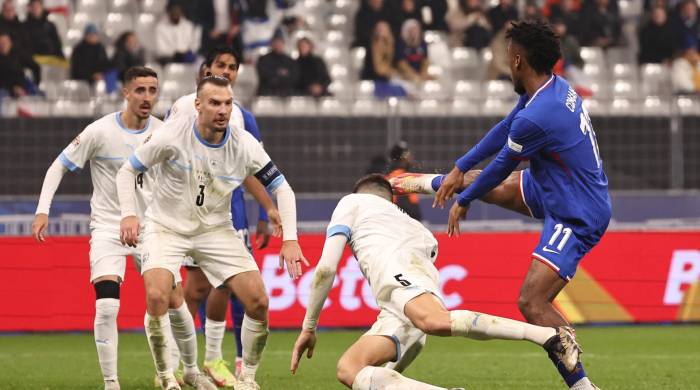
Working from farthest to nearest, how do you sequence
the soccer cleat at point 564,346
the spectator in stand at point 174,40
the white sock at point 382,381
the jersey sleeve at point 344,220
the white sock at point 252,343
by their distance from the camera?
the spectator in stand at point 174,40, the white sock at point 252,343, the jersey sleeve at point 344,220, the white sock at point 382,381, the soccer cleat at point 564,346

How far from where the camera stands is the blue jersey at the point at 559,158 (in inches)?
302

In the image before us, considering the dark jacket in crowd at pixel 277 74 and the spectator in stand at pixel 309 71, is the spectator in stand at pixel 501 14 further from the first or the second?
the dark jacket in crowd at pixel 277 74

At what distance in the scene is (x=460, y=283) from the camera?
15.0m

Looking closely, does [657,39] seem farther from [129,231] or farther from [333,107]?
[129,231]

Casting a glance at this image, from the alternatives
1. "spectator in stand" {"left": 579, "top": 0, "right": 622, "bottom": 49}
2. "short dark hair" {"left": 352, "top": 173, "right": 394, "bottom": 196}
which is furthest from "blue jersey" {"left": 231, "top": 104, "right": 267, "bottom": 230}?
"spectator in stand" {"left": 579, "top": 0, "right": 622, "bottom": 49}

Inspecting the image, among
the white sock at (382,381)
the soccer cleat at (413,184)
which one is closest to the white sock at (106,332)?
the soccer cleat at (413,184)

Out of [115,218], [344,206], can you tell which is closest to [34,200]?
[115,218]

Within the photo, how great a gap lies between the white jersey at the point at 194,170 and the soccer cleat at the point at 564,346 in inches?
105

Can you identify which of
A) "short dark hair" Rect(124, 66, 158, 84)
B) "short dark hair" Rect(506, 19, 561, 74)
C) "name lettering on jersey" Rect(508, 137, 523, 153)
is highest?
"short dark hair" Rect(506, 19, 561, 74)

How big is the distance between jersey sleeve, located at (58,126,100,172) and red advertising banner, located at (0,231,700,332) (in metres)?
5.03

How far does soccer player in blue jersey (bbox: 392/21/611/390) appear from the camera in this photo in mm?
7652

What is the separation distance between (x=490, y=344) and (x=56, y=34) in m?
8.93

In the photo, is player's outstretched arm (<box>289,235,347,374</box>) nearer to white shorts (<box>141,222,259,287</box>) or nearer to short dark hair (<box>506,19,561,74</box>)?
white shorts (<box>141,222,259,287</box>)

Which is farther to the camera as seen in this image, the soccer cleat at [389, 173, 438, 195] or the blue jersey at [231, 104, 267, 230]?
the blue jersey at [231, 104, 267, 230]
